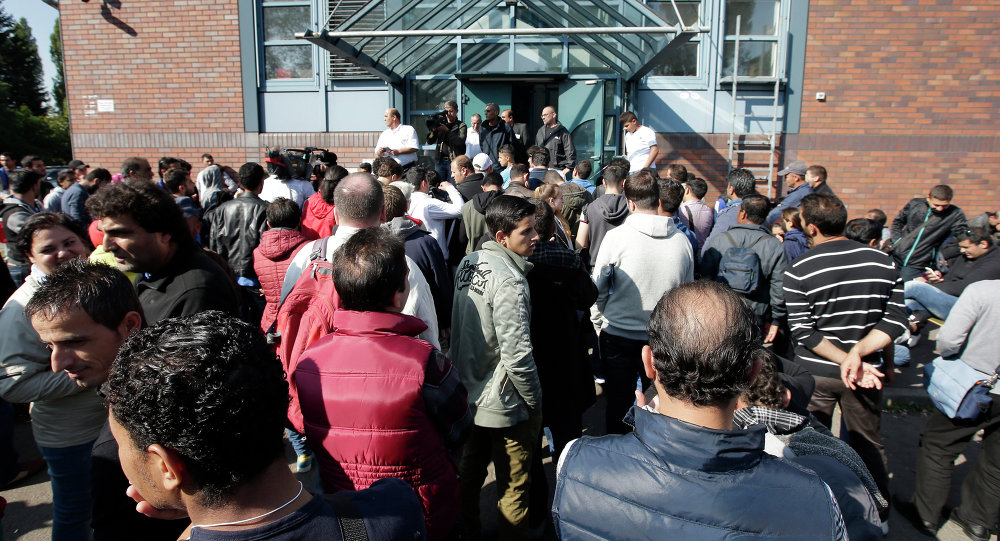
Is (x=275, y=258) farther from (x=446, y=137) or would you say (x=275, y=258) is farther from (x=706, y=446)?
(x=446, y=137)

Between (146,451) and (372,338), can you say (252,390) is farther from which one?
(372,338)

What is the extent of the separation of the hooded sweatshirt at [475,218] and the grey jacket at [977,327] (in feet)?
10.8

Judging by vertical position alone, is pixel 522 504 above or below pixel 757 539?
below

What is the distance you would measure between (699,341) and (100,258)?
3401 millimetres

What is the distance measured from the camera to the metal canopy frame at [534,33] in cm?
689

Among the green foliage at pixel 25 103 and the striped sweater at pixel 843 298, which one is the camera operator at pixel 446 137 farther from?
the green foliage at pixel 25 103

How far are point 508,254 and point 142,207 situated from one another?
5.60 feet

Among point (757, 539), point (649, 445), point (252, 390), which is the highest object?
point (252, 390)

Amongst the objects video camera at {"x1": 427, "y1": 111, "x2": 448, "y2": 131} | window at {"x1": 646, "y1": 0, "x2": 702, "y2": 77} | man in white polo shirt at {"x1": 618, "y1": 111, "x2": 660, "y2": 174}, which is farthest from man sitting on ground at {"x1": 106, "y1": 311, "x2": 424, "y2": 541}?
window at {"x1": 646, "y1": 0, "x2": 702, "y2": 77}

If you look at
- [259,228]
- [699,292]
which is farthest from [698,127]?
[699,292]

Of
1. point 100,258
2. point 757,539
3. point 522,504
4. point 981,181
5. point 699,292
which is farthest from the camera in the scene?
point 981,181

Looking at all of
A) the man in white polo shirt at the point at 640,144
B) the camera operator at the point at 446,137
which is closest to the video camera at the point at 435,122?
the camera operator at the point at 446,137

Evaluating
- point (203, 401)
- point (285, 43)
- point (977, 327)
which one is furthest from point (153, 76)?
point (977, 327)

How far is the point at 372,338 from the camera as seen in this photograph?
78.6 inches
